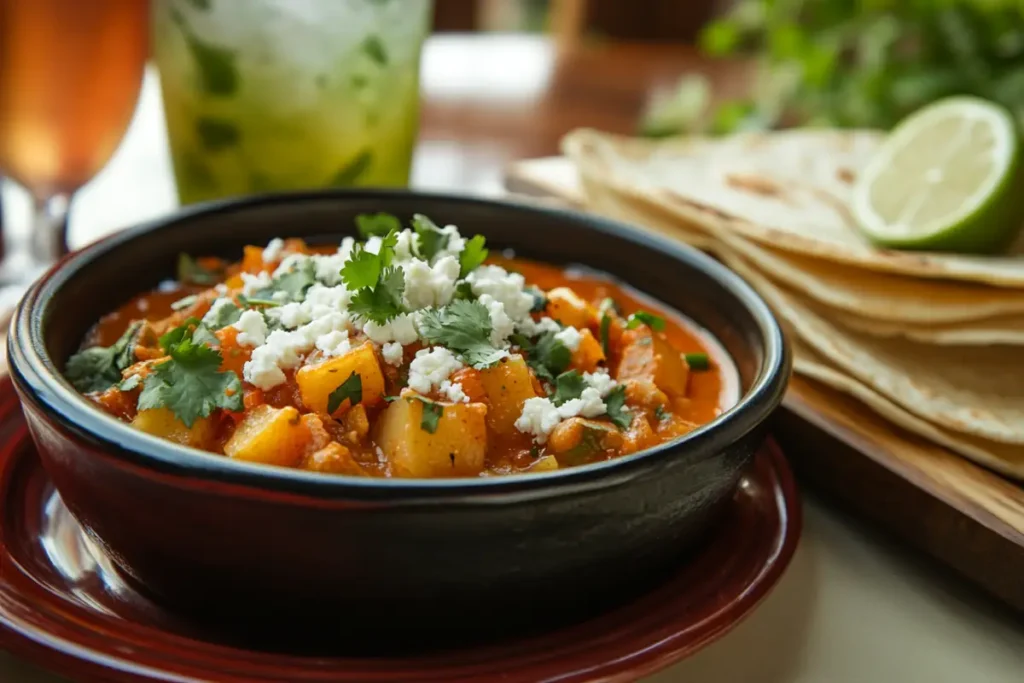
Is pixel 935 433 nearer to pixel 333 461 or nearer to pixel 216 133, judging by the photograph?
pixel 333 461

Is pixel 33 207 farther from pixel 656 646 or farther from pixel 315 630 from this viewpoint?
pixel 656 646

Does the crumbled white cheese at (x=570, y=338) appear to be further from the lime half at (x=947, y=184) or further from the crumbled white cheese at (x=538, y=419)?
the lime half at (x=947, y=184)

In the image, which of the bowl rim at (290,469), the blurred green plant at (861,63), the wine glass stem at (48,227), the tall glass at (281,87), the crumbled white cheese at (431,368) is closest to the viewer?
the bowl rim at (290,469)

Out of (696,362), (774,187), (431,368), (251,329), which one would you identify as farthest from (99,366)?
(774,187)

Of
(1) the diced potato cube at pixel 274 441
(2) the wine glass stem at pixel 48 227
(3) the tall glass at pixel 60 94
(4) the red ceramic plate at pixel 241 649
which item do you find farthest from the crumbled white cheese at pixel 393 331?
(2) the wine glass stem at pixel 48 227

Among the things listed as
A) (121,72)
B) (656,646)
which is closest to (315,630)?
(656,646)

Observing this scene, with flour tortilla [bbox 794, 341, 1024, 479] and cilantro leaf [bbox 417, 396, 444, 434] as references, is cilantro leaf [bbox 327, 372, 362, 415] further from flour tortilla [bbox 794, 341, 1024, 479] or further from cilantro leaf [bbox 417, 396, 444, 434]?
flour tortilla [bbox 794, 341, 1024, 479]

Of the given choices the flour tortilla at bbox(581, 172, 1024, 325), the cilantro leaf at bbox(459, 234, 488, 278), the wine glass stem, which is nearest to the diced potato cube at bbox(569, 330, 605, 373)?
the cilantro leaf at bbox(459, 234, 488, 278)
